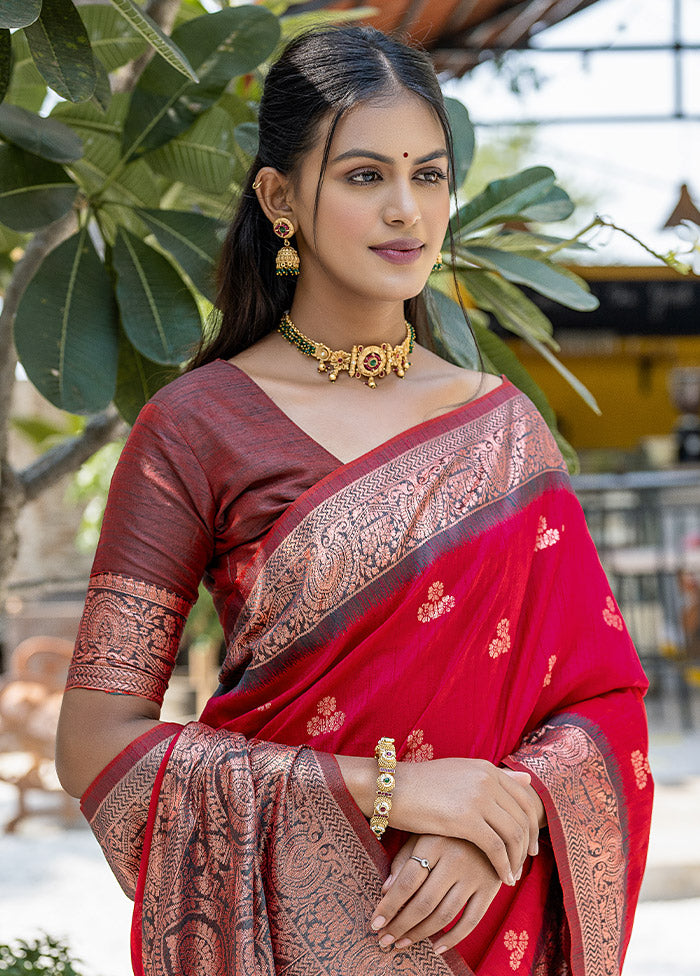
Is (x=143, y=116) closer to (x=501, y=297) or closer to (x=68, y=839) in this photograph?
(x=501, y=297)

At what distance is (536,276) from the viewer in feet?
5.12

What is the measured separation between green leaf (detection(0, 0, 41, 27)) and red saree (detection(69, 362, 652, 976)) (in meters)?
0.40

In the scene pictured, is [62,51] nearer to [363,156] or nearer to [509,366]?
[363,156]

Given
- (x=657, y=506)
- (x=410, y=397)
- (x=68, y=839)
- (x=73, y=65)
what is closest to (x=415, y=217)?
(x=410, y=397)

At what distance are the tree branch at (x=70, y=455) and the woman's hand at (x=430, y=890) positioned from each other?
1018 millimetres

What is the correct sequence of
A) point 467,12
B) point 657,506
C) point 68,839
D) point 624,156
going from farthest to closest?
point 624,156 → point 467,12 → point 657,506 → point 68,839

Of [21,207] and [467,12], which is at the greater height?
[467,12]

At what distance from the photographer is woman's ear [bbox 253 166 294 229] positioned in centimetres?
126

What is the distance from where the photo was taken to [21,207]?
140 cm

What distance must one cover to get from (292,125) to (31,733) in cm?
385

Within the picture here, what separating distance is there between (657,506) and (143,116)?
4.49 meters

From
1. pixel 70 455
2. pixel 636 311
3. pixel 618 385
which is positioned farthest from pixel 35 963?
pixel 618 385

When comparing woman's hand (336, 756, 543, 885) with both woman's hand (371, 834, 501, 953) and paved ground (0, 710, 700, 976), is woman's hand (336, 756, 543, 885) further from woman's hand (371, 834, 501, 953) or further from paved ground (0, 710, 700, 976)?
paved ground (0, 710, 700, 976)

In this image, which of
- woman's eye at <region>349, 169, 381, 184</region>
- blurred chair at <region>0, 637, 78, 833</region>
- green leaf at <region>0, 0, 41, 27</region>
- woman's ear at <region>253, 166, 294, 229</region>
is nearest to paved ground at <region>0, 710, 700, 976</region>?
blurred chair at <region>0, 637, 78, 833</region>
